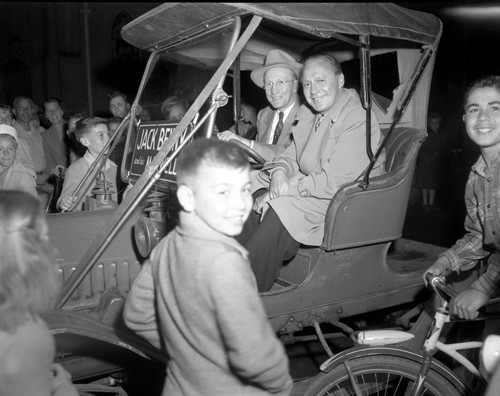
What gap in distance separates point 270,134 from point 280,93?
381 millimetres

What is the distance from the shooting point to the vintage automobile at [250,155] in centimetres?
255

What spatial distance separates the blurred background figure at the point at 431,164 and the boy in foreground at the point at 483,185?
27.0 feet

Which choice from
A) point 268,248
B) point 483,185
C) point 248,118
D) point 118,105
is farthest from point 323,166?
point 118,105

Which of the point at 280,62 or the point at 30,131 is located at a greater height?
the point at 280,62

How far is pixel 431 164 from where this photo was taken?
10430 mm

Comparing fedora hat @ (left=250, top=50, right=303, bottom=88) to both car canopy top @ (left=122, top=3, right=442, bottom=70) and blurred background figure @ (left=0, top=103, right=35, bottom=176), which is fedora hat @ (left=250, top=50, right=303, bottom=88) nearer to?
car canopy top @ (left=122, top=3, right=442, bottom=70)

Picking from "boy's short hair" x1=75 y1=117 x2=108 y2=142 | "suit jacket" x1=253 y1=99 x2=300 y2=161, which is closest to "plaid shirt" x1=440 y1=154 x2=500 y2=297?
"suit jacket" x1=253 y1=99 x2=300 y2=161

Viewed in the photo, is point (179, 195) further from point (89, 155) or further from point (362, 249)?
point (89, 155)

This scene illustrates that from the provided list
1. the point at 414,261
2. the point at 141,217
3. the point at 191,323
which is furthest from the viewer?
the point at 414,261

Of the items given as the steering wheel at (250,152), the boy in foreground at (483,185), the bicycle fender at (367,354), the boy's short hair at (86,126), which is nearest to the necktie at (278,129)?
the steering wheel at (250,152)

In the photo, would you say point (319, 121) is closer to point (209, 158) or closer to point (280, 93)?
point (280, 93)

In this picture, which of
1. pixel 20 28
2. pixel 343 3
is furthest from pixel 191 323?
pixel 20 28

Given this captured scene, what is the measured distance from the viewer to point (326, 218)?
2.89 metres

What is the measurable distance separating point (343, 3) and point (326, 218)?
128 cm
